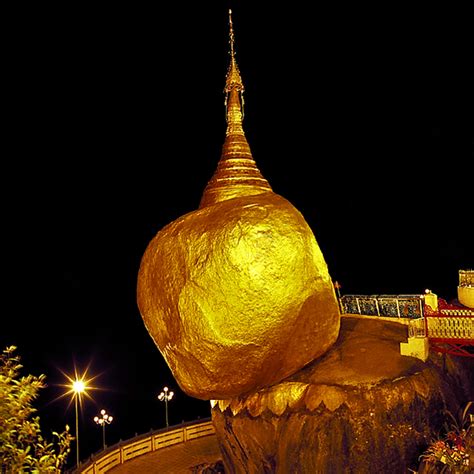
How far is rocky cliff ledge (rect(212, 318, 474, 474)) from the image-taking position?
9906 mm

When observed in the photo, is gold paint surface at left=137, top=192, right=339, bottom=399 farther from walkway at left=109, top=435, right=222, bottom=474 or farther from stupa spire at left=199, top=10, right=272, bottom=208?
walkway at left=109, top=435, right=222, bottom=474

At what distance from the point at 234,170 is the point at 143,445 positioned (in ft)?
30.8

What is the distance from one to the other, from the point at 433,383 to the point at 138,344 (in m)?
25.1

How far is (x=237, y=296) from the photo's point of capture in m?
9.53

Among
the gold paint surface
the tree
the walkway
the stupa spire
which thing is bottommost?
the tree

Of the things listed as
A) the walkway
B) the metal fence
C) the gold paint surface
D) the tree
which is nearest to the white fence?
the walkway

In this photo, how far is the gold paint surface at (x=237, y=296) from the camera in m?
9.55

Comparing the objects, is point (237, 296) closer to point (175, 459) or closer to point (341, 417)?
point (341, 417)

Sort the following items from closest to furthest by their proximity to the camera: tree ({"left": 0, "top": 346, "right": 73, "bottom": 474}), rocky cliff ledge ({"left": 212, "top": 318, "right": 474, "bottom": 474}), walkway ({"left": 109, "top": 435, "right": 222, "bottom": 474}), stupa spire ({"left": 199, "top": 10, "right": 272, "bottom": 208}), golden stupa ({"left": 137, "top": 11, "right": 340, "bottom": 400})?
tree ({"left": 0, "top": 346, "right": 73, "bottom": 474}) < golden stupa ({"left": 137, "top": 11, "right": 340, "bottom": 400}) < rocky cliff ledge ({"left": 212, "top": 318, "right": 474, "bottom": 474}) < stupa spire ({"left": 199, "top": 10, "right": 272, "bottom": 208}) < walkway ({"left": 109, "top": 435, "right": 222, "bottom": 474})

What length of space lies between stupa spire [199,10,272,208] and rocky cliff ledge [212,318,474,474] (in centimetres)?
428

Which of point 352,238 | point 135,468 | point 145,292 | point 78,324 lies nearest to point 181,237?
point 145,292

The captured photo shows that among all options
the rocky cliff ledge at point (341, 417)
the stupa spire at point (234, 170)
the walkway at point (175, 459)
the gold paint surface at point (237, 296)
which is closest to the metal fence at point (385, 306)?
the rocky cliff ledge at point (341, 417)

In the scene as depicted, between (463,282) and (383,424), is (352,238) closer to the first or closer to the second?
(463,282)

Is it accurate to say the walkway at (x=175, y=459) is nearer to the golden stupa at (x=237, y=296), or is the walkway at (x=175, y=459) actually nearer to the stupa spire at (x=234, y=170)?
the golden stupa at (x=237, y=296)
